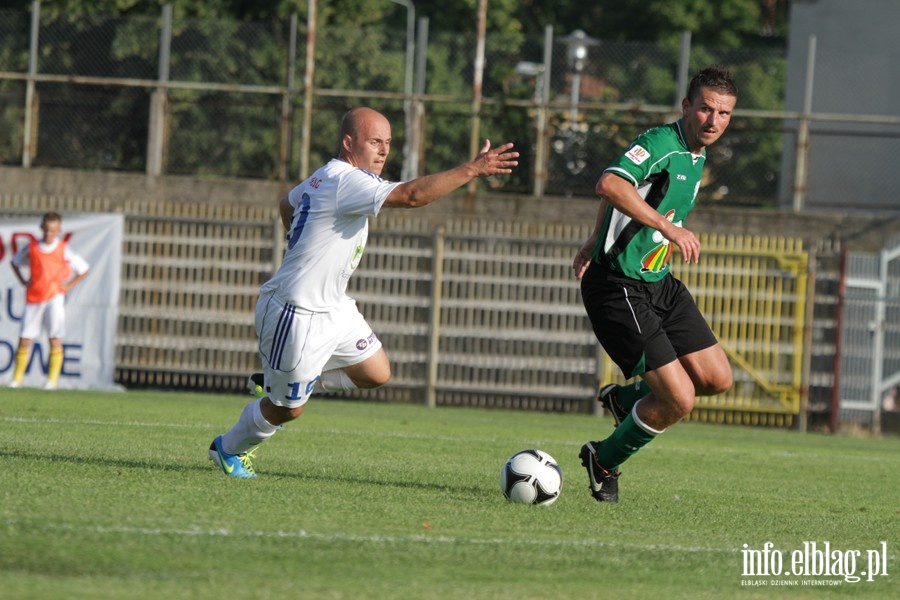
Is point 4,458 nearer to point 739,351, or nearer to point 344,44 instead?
point 739,351

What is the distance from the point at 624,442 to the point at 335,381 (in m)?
1.70

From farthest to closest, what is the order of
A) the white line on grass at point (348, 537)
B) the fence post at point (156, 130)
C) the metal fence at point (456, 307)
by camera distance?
the fence post at point (156, 130) < the metal fence at point (456, 307) < the white line on grass at point (348, 537)

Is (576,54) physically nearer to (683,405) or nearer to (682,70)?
(682,70)

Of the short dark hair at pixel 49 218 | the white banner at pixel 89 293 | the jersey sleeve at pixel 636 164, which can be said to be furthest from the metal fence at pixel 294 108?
Result: the jersey sleeve at pixel 636 164

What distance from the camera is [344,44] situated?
2141 cm

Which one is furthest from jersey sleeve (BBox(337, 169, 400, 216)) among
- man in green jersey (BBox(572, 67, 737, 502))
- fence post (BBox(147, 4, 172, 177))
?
fence post (BBox(147, 4, 172, 177))

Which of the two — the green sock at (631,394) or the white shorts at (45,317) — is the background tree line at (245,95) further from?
the green sock at (631,394)

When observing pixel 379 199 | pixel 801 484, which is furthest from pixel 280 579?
pixel 801 484

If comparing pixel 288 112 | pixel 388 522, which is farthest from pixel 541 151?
pixel 388 522

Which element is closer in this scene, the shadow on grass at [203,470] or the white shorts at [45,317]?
the shadow on grass at [203,470]

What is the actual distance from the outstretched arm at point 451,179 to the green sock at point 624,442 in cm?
161

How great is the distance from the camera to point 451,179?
22.2 feet

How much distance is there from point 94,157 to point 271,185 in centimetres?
285

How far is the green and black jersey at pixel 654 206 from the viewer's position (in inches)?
300
